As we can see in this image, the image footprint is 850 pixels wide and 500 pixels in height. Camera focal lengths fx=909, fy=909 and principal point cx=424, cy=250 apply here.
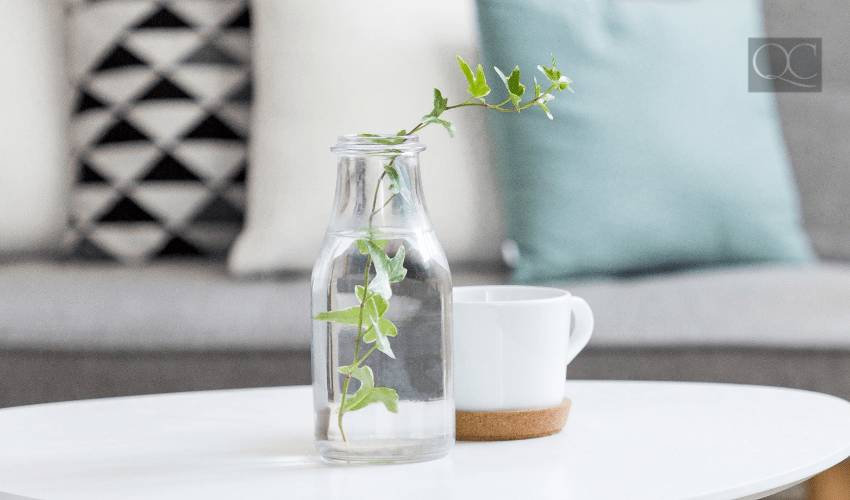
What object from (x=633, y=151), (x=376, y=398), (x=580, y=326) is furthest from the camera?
(x=633, y=151)

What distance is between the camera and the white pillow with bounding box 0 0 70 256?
1613 mm

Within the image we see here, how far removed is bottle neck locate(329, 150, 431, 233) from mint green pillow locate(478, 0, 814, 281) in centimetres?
86

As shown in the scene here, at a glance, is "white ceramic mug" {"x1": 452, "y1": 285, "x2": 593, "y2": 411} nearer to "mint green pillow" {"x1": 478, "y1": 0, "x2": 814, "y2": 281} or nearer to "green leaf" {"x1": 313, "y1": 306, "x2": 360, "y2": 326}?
"green leaf" {"x1": 313, "y1": 306, "x2": 360, "y2": 326}

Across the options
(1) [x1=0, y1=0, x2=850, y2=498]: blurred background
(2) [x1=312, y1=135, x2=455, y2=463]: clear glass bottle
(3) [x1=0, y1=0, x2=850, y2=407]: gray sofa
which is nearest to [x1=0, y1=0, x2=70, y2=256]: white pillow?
(1) [x1=0, y1=0, x2=850, y2=498]: blurred background

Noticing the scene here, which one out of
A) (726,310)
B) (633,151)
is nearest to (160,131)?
(633,151)

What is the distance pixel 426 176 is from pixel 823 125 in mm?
734

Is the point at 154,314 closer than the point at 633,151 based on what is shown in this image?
Yes

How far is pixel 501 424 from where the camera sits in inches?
23.7

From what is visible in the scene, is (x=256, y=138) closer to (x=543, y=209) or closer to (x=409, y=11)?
(x=409, y=11)

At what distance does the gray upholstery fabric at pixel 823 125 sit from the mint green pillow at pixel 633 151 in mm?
132

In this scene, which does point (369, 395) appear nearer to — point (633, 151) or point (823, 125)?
point (633, 151)

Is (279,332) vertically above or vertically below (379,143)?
below

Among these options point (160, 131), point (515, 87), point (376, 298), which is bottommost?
point (376, 298)

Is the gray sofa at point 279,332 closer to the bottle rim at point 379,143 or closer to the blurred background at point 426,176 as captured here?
the blurred background at point 426,176
